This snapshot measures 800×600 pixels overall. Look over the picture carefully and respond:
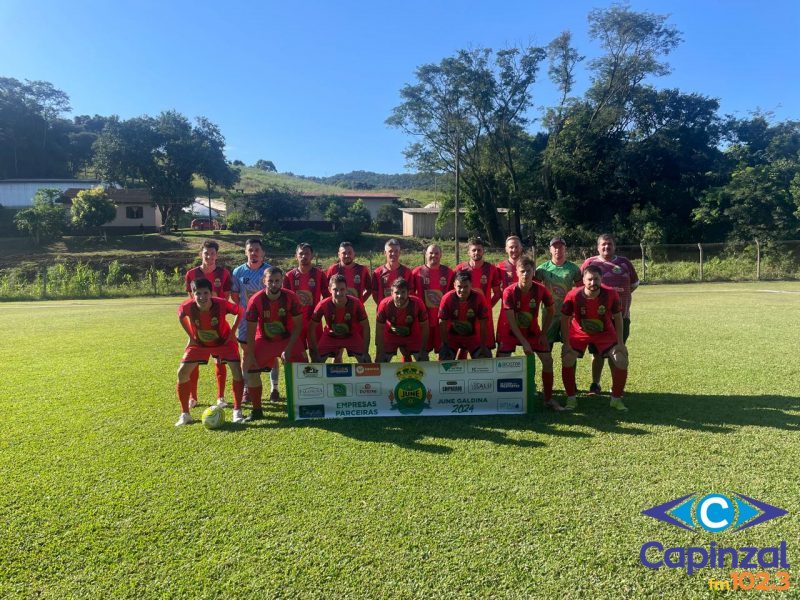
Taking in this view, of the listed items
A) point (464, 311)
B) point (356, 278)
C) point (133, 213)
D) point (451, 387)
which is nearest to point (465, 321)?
point (464, 311)

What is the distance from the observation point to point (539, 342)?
5.74m

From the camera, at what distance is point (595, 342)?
562 cm

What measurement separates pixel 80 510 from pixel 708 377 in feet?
23.2

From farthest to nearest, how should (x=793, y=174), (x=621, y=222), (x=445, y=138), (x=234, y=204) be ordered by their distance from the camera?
(x=234, y=204) < (x=445, y=138) < (x=621, y=222) < (x=793, y=174)

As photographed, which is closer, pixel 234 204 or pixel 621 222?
pixel 621 222

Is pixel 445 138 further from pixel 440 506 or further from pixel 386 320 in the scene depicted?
pixel 440 506

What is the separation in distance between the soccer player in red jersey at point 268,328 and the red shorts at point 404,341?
1055mm

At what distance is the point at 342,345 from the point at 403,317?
829 mm

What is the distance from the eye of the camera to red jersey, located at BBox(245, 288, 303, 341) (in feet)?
18.2

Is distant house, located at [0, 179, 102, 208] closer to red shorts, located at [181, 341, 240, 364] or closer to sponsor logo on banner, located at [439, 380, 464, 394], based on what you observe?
red shorts, located at [181, 341, 240, 364]

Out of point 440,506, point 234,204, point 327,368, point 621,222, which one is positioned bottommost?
point 440,506

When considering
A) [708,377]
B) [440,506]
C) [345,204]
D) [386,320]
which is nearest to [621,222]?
[345,204]

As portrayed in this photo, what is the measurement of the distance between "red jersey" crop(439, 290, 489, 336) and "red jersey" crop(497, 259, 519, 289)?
0.97 meters

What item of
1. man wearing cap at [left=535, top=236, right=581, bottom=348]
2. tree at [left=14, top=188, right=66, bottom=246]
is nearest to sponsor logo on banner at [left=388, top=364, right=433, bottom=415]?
man wearing cap at [left=535, top=236, right=581, bottom=348]
